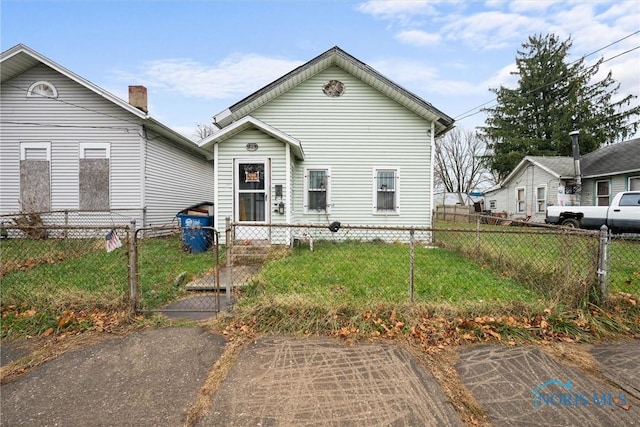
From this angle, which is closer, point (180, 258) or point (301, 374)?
point (301, 374)

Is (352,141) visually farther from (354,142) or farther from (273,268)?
(273,268)

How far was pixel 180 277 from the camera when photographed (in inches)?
203

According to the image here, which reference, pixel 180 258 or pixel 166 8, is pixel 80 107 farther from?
pixel 180 258

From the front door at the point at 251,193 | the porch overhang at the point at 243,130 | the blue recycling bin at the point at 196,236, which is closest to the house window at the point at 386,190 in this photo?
the porch overhang at the point at 243,130

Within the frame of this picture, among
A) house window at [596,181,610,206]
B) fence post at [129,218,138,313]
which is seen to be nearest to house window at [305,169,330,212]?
fence post at [129,218,138,313]

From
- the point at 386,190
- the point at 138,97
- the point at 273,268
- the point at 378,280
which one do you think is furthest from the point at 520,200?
the point at 138,97

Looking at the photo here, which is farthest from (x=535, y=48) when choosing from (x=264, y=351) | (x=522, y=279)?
(x=264, y=351)

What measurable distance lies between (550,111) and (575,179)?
1213cm

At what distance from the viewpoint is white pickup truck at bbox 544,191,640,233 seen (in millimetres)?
10516

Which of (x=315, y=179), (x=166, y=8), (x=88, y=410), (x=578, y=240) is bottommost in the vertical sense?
(x=88, y=410)

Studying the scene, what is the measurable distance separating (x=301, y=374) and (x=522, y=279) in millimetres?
4684

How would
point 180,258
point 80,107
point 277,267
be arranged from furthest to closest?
point 80,107 → point 180,258 → point 277,267

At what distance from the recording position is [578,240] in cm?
437

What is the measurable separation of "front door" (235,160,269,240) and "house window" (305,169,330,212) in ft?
6.48
